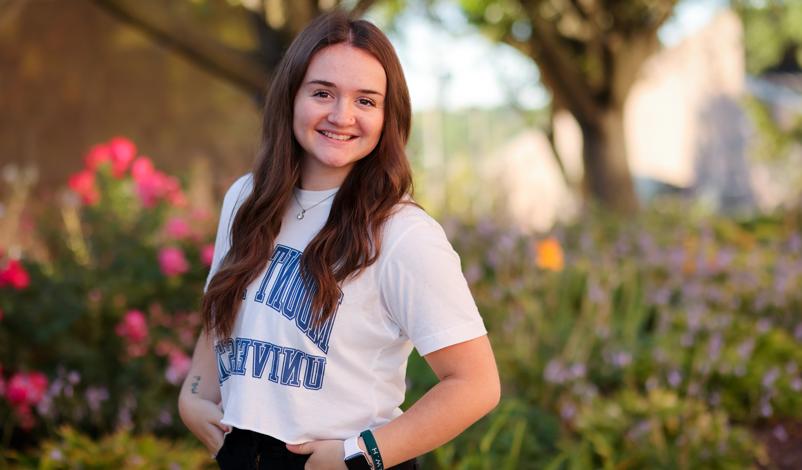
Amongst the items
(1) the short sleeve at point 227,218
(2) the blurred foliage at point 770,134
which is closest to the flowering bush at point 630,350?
(1) the short sleeve at point 227,218

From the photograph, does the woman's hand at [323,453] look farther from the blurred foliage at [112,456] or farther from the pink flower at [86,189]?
the pink flower at [86,189]

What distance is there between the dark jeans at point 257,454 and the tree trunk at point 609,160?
9.63 m

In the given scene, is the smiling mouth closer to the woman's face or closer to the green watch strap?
the woman's face

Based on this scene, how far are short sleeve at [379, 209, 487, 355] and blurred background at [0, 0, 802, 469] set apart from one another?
3.03ft

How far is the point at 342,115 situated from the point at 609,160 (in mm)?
9852

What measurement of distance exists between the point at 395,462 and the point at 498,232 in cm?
555

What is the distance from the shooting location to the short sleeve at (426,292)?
72.4 inches

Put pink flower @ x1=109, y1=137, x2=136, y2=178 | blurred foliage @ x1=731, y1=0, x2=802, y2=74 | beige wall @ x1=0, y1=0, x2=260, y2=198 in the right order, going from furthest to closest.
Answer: blurred foliage @ x1=731, y1=0, x2=802, y2=74 → beige wall @ x1=0, y1=0, x2=260, y2=198 → pink flower @ x1=109, y1=137, x2=136, y2=178

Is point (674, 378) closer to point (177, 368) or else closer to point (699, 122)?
point (177, 368)

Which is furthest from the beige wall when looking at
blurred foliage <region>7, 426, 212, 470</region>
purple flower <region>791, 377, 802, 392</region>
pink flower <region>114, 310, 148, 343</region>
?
blurred foliage <region>7, 426, 212, 470</region>

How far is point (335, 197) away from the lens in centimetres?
201

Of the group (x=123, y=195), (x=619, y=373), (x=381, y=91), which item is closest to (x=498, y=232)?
(x=619, y=373)

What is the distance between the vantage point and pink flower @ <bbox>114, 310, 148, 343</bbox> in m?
4.28

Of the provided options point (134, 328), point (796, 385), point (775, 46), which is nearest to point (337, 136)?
point (134, 328)
